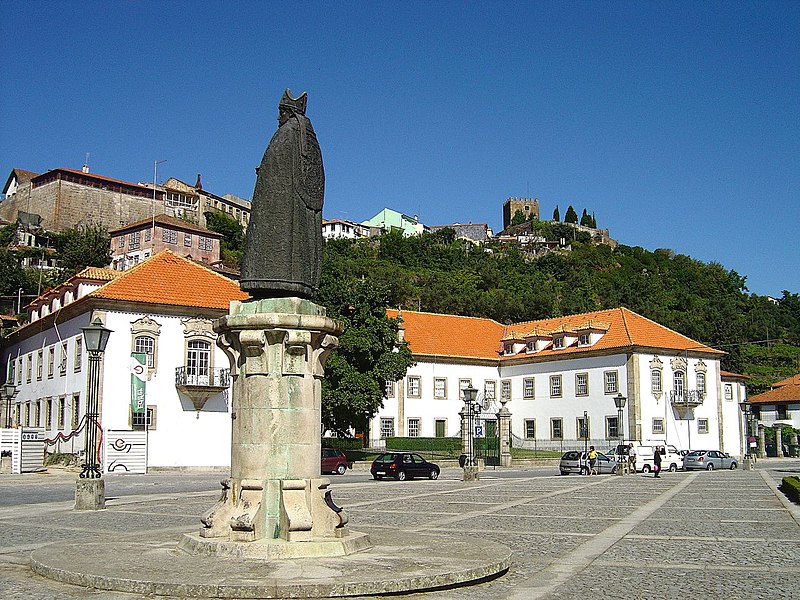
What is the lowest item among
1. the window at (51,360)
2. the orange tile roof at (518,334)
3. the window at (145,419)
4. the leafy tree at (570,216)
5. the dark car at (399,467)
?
the dark car at (399,467)

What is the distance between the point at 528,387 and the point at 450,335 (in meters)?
7.19

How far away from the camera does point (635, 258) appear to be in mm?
145750

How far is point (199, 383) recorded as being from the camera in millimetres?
42500

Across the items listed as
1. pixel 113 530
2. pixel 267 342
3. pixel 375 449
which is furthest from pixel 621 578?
pixel 375 449

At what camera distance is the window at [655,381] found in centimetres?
5881

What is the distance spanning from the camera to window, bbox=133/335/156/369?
137 ft

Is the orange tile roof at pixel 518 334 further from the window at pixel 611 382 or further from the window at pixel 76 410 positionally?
the window at pixel 76 410

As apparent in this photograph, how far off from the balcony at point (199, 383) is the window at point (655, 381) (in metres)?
30.1

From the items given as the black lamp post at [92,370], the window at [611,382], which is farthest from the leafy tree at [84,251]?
the black lamp post at [92,370]

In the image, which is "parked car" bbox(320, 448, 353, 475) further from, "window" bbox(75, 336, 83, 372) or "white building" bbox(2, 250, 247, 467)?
"window" bbox(75, 336, 83, 372)

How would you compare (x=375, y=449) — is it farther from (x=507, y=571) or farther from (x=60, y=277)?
(x=507, y=571)

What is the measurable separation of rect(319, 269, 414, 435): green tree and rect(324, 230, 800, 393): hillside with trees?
904 inches

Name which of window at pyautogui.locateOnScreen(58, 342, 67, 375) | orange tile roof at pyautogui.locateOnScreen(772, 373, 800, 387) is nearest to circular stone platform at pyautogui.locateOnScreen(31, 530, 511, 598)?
window at pyautogui.locateOnScreen(58, 342, 67, 375)

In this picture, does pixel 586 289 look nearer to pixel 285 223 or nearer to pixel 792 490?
pixel 792 490
